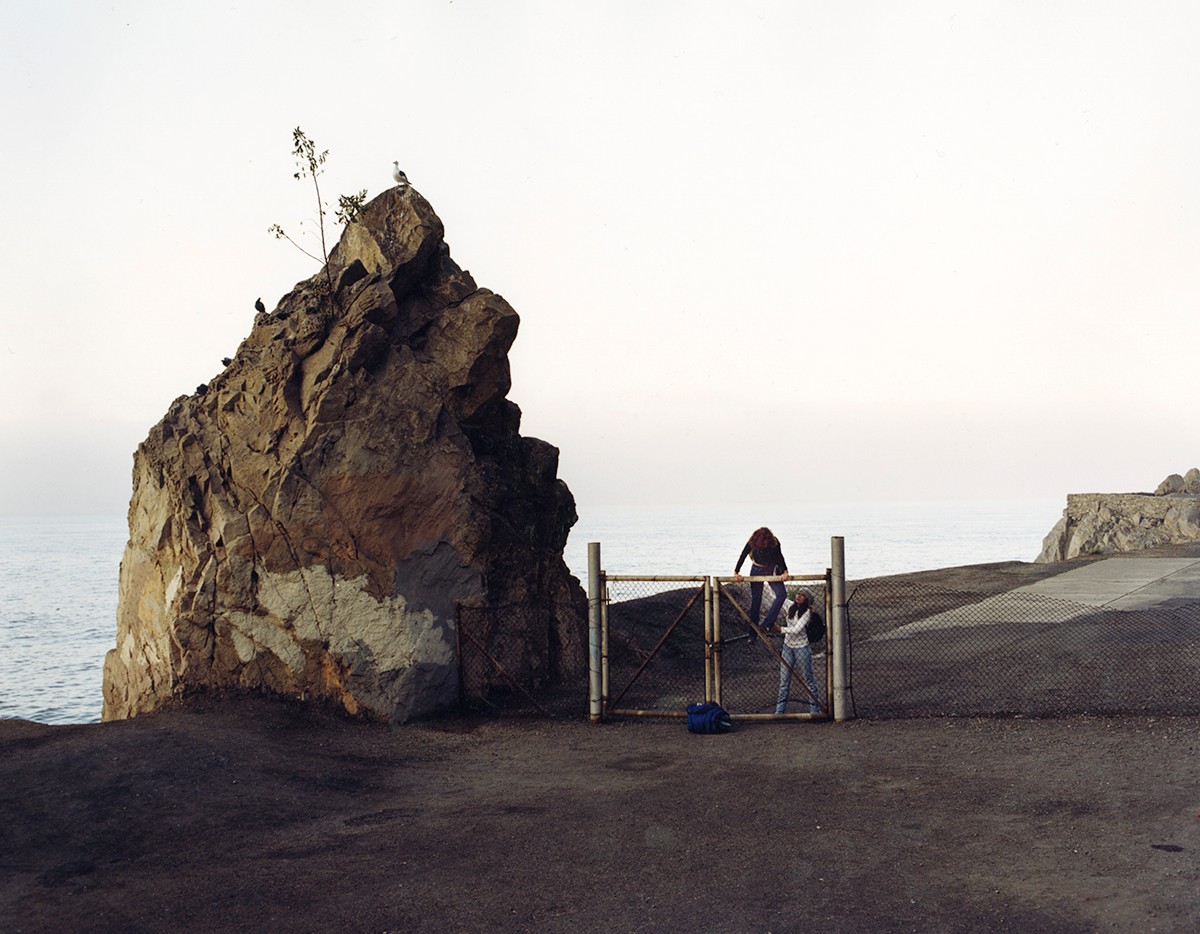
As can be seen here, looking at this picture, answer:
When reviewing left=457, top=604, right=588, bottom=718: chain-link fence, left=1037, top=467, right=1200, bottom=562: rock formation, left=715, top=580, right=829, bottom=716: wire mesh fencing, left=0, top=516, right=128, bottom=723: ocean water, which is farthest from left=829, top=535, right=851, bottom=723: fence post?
left=1037, top=467, right=1200, bottom=562: rock formation

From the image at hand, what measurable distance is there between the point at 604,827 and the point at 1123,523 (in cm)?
4206

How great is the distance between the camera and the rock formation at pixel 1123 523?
42625mm

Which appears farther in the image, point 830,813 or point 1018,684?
point 1018,684

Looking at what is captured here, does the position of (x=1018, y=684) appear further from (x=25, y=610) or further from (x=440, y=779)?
(x=25, y=610)

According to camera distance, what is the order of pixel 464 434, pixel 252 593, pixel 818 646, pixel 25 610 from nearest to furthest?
pixel 252 593
pixel 464 434
pixel 818 646
pixel 25 610

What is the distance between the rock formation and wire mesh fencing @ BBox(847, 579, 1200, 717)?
22.7 meters

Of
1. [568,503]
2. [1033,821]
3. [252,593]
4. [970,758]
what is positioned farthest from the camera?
[568,503]

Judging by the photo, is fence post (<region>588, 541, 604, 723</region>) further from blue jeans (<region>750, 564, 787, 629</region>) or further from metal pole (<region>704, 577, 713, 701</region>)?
blue jeans (<region>750, 564, 787, 629</region>)

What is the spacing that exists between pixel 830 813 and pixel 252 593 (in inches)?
350

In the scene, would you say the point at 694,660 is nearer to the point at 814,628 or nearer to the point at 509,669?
the point at 509,669

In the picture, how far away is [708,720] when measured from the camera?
13.3 m

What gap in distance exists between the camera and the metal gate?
13828 mm

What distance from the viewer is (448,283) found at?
16.6m

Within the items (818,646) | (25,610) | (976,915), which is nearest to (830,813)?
(976,915)
